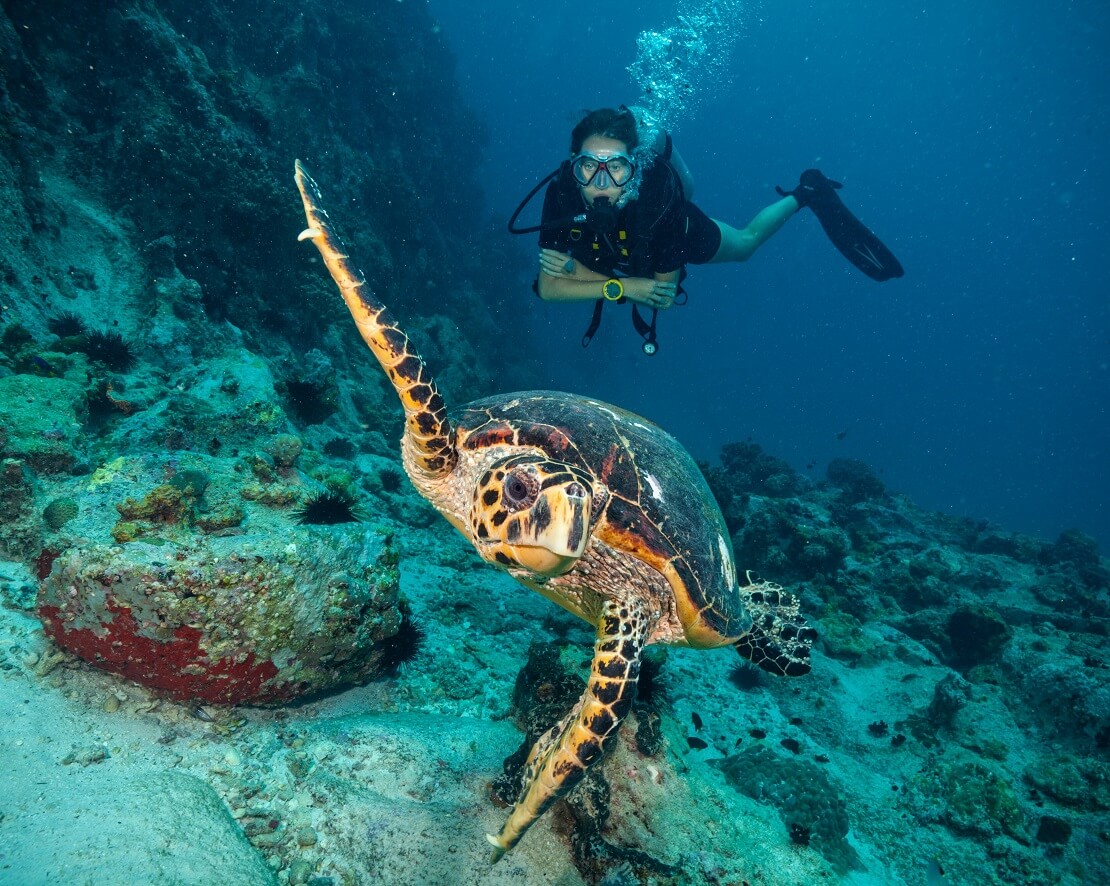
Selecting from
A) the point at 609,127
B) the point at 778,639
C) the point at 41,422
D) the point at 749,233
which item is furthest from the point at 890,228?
the point at 41,422

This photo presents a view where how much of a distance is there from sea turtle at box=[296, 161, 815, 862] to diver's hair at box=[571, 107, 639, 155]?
15.4 ft

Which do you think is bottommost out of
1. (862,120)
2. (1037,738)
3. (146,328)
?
(146,328)

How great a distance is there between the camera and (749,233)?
9852 mm

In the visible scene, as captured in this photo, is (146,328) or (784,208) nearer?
(146,328)

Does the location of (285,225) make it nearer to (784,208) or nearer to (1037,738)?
(784,208)

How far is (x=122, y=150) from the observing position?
8.72 metres

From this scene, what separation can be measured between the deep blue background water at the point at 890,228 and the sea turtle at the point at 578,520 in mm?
43705

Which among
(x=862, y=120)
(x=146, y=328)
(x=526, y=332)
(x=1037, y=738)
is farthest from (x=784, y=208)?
(x=862, y=120)

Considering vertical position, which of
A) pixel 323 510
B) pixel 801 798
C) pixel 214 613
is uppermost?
pixel 801 798

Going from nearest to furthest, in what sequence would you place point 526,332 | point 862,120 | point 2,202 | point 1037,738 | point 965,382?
point 1037,738 → point 2,202 → point 526,332 → point 862,120 → point 965,382

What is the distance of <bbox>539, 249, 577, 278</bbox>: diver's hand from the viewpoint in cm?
732

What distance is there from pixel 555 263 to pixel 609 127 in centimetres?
198

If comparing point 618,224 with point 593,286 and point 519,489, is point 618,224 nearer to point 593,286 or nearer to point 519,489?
point 593,286

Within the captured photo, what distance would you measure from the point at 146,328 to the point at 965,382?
172855 mm
